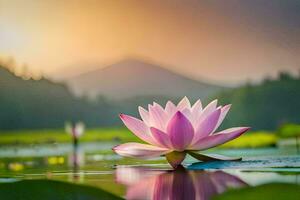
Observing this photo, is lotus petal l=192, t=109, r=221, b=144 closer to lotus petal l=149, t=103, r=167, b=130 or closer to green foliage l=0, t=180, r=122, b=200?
lotus petal l=149, t=103, r=167, b=130

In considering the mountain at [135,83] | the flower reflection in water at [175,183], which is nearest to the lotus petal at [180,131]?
the flower reflection in water at [175,183]

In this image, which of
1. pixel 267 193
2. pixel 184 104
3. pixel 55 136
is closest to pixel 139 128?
pixel 184 104

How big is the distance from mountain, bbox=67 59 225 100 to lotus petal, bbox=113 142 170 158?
0.16 m

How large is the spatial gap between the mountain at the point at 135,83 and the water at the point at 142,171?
0.55 ft

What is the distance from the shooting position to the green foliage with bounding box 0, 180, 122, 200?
159 cm

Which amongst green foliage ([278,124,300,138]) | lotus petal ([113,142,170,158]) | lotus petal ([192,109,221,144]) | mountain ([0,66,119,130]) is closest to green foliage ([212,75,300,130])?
green foliage ([278,124,300,138])

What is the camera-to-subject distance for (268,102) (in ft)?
5.77

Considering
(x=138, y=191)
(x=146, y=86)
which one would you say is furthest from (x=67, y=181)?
(x=146, y=86)

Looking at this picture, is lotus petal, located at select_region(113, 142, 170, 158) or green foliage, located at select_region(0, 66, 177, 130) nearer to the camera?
lotus petal, located at select_region(113, 142, 170, 158)

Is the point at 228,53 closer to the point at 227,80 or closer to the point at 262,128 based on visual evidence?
the point at 227,80

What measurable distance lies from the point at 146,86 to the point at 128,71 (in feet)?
0.23

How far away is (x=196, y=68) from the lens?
176 cm

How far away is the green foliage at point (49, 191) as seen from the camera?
159 centimetres

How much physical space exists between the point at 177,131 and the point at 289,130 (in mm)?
397
